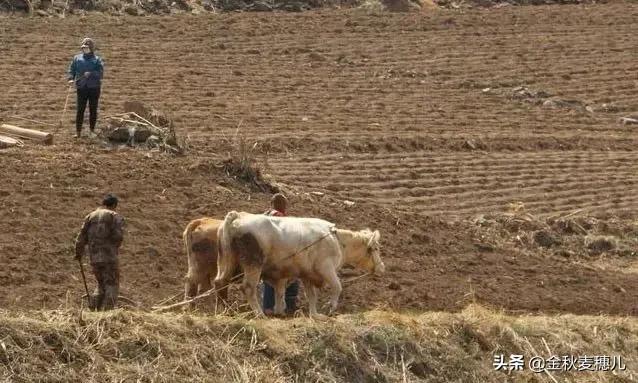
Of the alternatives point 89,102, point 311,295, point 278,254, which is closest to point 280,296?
point 311,295

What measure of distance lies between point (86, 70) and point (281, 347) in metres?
9.67

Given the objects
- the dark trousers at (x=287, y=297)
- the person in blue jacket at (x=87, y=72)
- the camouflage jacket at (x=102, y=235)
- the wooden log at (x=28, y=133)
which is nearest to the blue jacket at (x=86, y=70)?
the person in blue jacket at (x=87, y=72)

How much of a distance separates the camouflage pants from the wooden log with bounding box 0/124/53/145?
308 inches

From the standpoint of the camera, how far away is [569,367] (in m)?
16.3

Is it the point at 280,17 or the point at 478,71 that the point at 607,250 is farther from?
the point at 280,17

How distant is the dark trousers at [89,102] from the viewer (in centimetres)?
2283

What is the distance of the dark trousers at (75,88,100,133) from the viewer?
22.8 meters

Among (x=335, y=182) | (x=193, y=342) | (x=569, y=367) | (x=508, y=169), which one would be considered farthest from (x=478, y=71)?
(x=193, y=342)

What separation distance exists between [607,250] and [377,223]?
13.7 feet

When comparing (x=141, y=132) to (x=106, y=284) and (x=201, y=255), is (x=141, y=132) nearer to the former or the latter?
(x=201, y=255)

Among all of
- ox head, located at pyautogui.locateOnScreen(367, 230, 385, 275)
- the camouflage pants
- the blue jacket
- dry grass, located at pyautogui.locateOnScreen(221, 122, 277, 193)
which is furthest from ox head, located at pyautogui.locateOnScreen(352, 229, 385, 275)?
the blue jacket

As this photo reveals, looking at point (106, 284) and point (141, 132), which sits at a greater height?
point (106, 284)

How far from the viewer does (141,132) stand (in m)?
23.4

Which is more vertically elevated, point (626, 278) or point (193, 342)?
point (193, 342)
